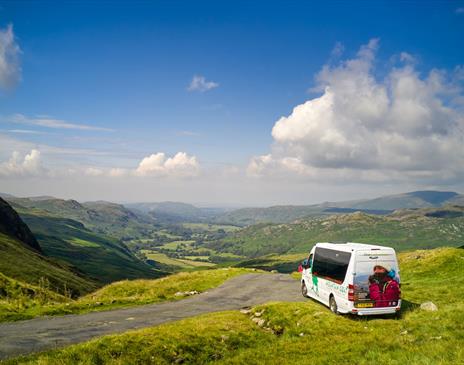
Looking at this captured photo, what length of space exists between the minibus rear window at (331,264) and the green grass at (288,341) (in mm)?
2809

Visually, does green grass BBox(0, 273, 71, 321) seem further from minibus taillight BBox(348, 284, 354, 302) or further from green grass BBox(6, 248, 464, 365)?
minibus taillight BBox(348, 284, 354, 302)

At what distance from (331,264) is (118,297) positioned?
20.2 m

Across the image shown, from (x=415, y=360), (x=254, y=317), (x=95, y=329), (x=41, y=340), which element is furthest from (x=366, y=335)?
(x=41, y=340)

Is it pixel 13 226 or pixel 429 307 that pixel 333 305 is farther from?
pixel 13 226

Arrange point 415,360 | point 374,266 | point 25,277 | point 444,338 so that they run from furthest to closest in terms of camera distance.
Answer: point 25,277
point 374,266
point 444,338
point 415,360

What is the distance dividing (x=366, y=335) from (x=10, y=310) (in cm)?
2253

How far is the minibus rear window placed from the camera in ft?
74.6

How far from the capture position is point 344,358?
45.8ft

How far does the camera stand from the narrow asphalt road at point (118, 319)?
1644 centimetres

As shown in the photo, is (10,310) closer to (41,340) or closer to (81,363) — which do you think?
(41,340)

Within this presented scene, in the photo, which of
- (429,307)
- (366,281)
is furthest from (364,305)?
(429,307)

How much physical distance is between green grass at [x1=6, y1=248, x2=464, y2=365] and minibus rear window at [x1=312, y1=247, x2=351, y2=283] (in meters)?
2.81

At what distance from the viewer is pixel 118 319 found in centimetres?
2219

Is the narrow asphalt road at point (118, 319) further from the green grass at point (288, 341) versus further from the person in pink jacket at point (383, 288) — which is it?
the person in pink jacket at point (383, 288)
